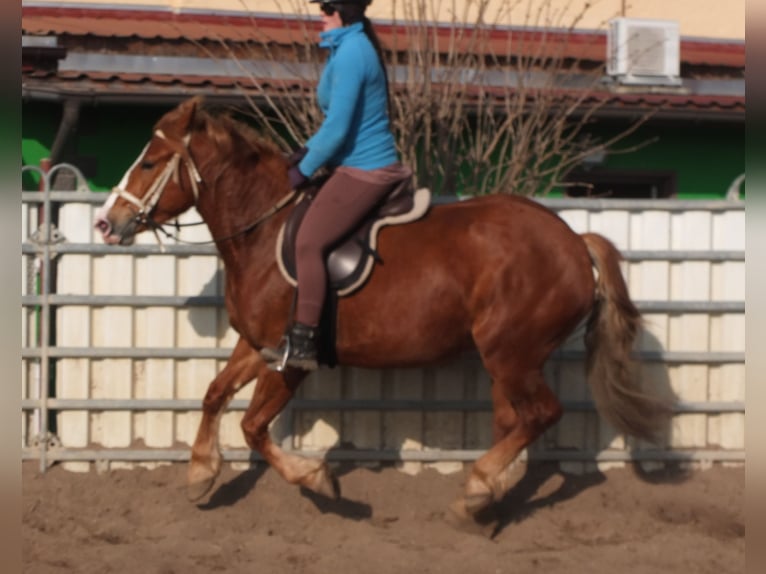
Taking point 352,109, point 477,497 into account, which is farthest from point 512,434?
point 352,109

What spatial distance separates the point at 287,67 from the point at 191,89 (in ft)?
6.02

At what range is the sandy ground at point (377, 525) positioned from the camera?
5.93 m

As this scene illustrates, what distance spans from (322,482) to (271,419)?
1.59 ft

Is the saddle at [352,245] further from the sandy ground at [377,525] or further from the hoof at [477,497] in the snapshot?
the sandy ground at [377,525]

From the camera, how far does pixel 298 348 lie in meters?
6.18

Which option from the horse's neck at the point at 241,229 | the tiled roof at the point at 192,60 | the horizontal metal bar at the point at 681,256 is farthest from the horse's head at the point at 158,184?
the tiled roof at the point at 192,60

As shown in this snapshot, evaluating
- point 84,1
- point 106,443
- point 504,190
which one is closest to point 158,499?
point 106,443

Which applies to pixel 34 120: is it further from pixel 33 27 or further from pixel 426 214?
pixel 426 214

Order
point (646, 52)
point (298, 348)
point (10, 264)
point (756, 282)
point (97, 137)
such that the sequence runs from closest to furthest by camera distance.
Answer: point (756, 282), point (10, 264), point (298, 348), point (97, 137), point (646, 52)

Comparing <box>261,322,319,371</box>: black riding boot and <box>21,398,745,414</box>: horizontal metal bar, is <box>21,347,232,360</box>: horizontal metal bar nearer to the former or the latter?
<box>21,398,745,414</box>: horizontal metal bar

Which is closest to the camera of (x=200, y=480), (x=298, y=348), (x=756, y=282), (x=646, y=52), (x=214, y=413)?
(x=756, y=282)

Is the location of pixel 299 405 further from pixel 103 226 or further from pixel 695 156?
pixel 695 156

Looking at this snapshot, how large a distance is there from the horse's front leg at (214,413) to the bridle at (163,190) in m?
0.77

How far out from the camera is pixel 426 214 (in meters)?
6.53
